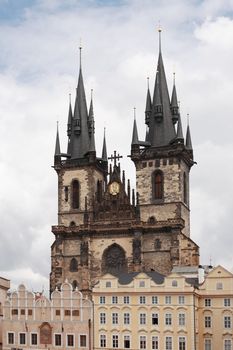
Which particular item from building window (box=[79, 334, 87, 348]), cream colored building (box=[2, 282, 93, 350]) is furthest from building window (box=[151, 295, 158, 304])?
building window (box=[79, 334, 87, 348])

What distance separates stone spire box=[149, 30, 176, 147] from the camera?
88.3m

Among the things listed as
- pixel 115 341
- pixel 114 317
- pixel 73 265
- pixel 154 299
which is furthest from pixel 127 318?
pixel 73 265

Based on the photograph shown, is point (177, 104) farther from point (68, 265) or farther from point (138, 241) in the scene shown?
point (68, 265)

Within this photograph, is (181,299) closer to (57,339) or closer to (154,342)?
(154,342)

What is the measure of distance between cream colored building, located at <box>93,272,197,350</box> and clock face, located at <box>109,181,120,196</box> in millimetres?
20970

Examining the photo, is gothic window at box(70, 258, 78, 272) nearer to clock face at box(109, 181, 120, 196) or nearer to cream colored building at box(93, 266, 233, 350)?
clock face at box(109, 181, 120, 196)

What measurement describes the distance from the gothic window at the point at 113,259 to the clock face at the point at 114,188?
688 cm

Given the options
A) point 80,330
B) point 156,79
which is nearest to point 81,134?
point 156,79

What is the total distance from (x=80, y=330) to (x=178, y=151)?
89.4ft

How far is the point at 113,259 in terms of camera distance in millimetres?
86062

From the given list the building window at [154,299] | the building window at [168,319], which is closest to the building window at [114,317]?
the building window at [154,299]

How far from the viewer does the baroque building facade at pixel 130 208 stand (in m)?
84.1

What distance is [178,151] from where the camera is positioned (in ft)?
281

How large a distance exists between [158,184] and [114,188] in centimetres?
Result: 594
